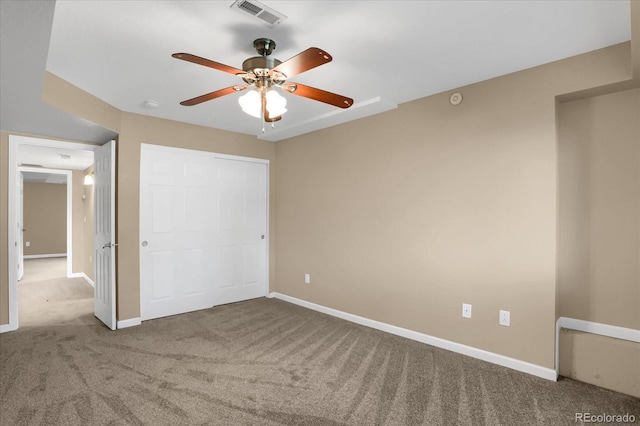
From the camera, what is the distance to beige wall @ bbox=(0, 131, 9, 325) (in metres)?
3.64

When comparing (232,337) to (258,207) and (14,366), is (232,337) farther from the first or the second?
(258,207)

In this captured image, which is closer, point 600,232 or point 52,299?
point 600,232

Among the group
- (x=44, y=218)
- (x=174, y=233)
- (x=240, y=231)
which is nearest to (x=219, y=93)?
(x=174, y=233)

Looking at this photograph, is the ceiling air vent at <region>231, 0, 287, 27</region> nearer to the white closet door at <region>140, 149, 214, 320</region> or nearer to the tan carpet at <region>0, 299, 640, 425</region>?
the tan carpet at <region>0, 299, 640, 425</region>

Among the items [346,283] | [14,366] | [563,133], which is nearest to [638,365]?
[563,133]

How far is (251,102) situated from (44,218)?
10.5 meters

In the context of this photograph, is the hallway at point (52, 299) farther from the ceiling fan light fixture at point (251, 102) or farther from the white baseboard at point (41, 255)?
the ceiling fan light fixture at point (251, 102)

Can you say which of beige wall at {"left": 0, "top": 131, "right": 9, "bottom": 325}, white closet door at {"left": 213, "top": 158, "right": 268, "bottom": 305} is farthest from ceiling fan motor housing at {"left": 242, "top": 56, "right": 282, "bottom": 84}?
beige wall at {"left": 0, "top": 131, "right": 9, "bottom": 325}

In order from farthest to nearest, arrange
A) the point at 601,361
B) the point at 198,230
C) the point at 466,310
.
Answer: the point at 198,230 → the point at 466,310 → the point at 601,361

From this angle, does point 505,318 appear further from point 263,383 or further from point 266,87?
point 266,87

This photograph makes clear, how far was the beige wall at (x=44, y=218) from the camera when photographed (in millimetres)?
9359

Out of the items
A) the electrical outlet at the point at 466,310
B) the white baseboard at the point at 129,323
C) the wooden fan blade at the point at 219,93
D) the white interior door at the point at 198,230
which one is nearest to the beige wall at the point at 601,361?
the electrical outlet at the point at 466,310

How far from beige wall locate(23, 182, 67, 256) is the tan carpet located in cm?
753

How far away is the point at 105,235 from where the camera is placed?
153 inches
